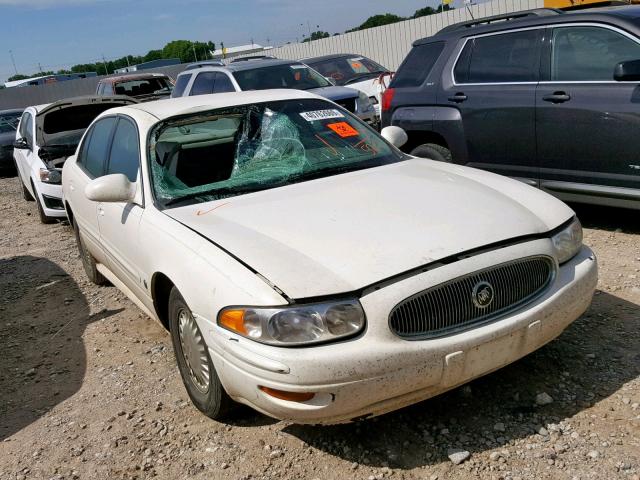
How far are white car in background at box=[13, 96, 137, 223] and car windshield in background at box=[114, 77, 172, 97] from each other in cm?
573

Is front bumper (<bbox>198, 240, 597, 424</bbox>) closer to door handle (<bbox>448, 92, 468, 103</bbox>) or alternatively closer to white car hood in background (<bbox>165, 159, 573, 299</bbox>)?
white car hood in background (<bbox>165, 159, 573, 299</bbox>)

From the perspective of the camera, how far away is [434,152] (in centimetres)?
653

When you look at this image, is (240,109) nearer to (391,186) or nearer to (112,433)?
(391,186)

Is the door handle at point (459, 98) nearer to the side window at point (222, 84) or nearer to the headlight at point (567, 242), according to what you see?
the headlight at point (567, 242)

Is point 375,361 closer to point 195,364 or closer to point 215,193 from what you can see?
point 195,364

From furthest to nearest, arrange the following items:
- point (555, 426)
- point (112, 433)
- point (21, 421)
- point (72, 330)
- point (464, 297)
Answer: point (72, 330)
point (21, 421)
point (112, 433)
point (555, 426)
point (464, 297)

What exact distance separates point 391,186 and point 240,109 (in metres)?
1.34

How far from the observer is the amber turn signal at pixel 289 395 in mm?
2637

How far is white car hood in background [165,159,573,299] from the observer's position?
276cm

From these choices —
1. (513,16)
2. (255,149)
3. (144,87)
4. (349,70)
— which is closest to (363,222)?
(255,149)

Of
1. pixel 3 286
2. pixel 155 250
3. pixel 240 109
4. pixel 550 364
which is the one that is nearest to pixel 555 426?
pixel 550 364

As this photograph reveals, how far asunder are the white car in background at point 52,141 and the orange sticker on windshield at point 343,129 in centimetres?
546

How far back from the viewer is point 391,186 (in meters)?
3.62

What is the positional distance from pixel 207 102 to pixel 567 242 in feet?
8.19
